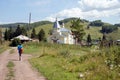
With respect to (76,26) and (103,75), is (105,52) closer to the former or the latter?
(103,75)

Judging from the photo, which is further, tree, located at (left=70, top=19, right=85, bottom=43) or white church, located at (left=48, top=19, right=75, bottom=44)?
white church, located at (left=48, top=19, right=75, bottom=44)

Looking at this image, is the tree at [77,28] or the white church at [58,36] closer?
the tree at [77,28]

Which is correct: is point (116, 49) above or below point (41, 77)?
above

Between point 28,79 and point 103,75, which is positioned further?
point 28,79

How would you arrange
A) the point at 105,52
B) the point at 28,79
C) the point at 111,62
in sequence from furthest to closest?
1. the point at 105,52
2. the point at 111,62
3. the point at 28,79

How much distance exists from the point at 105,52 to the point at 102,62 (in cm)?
273

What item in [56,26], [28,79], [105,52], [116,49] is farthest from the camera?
[56,26]

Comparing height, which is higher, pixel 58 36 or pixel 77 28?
pixel 77 28

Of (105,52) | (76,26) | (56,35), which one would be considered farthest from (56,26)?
(105,52)

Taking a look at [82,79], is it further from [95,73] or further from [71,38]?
[71,38]

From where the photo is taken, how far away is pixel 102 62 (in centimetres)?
1836

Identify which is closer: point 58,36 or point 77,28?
point 77,28

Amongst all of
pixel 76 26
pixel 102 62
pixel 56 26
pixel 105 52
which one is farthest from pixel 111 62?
pixel 56 26

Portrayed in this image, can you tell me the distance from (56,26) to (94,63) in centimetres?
10437
